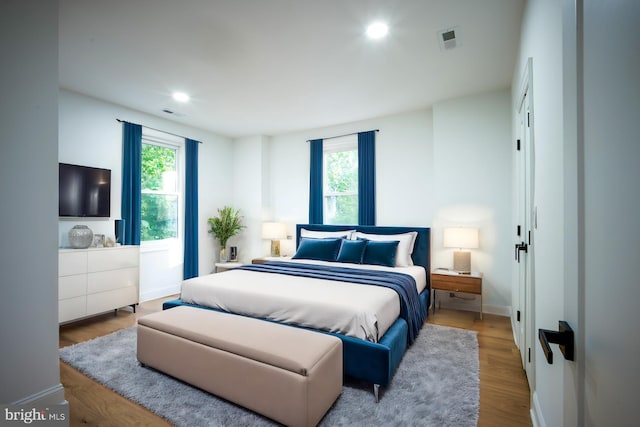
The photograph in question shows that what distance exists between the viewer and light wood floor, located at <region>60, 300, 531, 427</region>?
1.82 meters

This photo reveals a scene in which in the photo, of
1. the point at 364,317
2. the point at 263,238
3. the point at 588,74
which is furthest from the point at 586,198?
the point at 263,238

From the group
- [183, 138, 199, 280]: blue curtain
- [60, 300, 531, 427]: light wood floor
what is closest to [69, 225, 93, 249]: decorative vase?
[60, 300, 531, 427]: light wood floor

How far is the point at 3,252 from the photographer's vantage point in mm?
1694

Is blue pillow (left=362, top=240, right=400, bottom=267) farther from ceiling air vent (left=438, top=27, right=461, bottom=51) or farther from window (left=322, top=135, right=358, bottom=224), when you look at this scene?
ceiling air vent (left=438, top=27, right=461, bottom=51)

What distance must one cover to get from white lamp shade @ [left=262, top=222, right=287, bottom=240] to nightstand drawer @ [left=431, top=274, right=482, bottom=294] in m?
2.72

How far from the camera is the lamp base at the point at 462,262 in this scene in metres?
3.74

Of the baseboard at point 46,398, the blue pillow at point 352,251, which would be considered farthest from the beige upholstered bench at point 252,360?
the blue pillow at point 352,251

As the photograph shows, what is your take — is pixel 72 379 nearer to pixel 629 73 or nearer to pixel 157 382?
pixel 157 382

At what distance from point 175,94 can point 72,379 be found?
3.20 meters

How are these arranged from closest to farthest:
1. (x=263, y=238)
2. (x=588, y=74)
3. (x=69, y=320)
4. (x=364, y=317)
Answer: (x=588, y=74) → (x=364, y=317) → (x=69, y=320) → (x=263, y=238)

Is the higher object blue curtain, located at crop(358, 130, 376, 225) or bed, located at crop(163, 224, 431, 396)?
blue curtain, located at crop(358, 130, 376, 225)

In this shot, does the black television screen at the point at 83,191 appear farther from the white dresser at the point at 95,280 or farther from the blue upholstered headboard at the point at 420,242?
the blue upholstered headboard at the point at 420,242

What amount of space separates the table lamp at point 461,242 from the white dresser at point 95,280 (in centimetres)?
403

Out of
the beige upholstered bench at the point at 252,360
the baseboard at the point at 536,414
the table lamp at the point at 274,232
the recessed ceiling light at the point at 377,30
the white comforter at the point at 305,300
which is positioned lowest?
the baseboard at the point at 536,414
